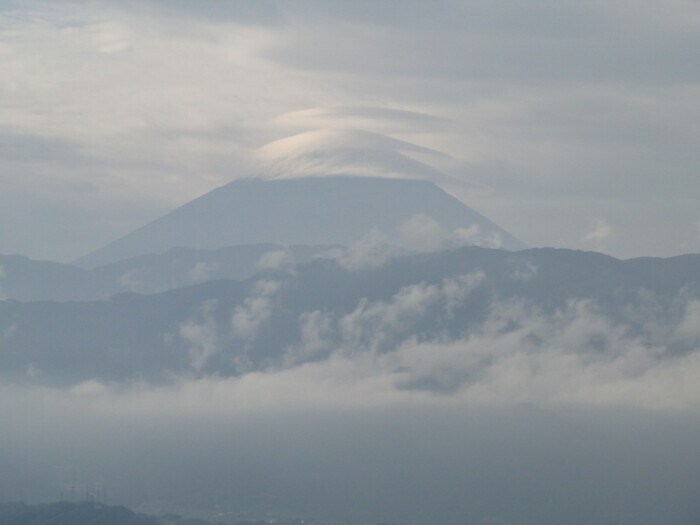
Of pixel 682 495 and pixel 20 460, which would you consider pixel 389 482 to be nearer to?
pixel 682 495

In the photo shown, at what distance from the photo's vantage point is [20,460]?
176 metres

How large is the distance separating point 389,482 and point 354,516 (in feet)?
80.8

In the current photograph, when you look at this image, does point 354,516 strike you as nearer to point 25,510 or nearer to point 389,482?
point 389,482

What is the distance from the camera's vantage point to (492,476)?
173 m

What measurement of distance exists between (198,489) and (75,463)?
93.6ft

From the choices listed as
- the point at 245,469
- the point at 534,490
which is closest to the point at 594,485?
the point at 534,490

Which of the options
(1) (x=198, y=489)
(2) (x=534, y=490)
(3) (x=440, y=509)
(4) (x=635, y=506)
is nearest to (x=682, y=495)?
(4) (x=635, y=506)

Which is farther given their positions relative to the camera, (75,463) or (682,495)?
(75,463)

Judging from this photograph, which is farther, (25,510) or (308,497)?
(308,497)

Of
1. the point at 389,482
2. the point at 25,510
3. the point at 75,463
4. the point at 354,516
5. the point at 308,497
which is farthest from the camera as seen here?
the point at 75,463

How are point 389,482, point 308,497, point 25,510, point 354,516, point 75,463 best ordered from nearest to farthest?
point 25,510
point 354,516
point 308,497
point 389,482
point 75,463

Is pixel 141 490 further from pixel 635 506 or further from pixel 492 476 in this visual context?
pixel 635 506

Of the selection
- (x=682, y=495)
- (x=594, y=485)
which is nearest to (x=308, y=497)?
(x=594, y=485)

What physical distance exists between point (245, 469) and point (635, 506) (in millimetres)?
66597
